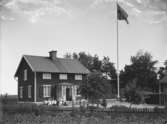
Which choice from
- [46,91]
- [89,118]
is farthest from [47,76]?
[89,118]

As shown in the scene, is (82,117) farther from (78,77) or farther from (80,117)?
(78,77)

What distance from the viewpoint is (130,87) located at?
15.8m

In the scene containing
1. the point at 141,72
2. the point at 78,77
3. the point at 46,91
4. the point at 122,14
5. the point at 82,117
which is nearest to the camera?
the point at 82,117

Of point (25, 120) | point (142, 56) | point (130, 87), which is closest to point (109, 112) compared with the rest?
point (25, 120)

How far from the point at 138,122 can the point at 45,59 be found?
868 inches

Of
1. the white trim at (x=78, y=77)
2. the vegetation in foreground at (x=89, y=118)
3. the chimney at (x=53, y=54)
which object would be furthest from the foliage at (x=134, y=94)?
the chimney at (x=53, y=54)

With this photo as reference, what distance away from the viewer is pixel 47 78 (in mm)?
28438

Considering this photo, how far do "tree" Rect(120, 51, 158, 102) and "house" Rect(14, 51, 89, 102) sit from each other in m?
10.4

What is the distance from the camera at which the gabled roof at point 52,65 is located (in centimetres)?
2820

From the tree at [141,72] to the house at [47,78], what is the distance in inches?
408

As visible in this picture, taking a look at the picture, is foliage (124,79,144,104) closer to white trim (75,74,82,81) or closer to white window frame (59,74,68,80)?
white window frame (59,74,68,80)

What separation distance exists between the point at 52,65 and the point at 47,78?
6.11 ft

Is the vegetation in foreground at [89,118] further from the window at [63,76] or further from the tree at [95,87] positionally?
the window at [63,76]

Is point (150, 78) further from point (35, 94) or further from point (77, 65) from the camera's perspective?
point (35, 94)
